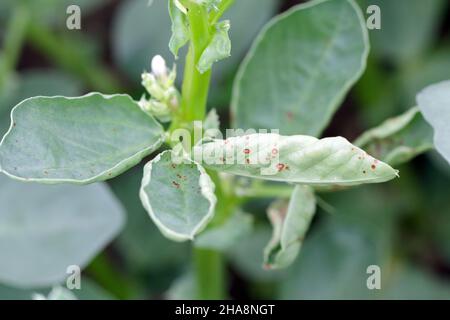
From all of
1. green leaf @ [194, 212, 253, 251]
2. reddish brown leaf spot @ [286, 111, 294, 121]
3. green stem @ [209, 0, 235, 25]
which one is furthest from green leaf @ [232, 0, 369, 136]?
green stem @ [209, 0, 235, 25]

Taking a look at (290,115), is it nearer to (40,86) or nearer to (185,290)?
(185,290)

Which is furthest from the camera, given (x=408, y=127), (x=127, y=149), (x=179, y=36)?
(x=408, y=127)

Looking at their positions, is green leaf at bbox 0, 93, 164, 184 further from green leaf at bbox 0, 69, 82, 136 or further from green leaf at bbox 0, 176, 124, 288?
green leaf at bbox 0, 69, 82, 136

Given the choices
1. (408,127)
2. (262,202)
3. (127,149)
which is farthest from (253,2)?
(127,149)

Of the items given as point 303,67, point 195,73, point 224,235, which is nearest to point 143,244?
point 224,235

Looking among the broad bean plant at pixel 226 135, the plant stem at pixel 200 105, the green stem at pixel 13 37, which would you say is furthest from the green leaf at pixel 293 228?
the green stem at pixel 13 37
